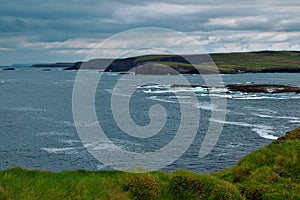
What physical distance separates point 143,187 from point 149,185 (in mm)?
203

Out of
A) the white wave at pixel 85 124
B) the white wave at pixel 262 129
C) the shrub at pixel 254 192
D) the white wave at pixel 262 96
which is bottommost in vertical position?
the white wave at pixel 262 129

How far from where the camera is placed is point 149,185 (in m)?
11.3

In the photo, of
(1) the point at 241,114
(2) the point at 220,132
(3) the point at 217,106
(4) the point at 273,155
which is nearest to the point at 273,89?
(3) the point at 217,106

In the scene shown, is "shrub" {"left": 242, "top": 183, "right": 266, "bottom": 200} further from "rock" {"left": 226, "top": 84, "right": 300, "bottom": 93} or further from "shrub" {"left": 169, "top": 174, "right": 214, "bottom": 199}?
"rock" {"left": 226, "top": 84, "right": 300, "bottom": 93}

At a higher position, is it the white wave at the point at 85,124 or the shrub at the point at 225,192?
the shrub at the point at 225,192

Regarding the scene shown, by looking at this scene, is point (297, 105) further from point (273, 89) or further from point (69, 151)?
point (69, 151)

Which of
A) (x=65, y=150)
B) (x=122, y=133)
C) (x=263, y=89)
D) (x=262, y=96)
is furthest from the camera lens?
(x=263, y=89)

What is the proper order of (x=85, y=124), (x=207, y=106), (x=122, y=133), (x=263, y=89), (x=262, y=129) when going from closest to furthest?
(x=122, y=133) → (x=262, y=129) → (x=85, y=124) → (x=207, y=106) → (x=263, y=89)

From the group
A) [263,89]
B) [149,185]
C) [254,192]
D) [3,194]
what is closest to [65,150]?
[149,185]

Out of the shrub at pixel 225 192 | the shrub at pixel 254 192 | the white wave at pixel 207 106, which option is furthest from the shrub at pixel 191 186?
the white wave at pixel 207 106

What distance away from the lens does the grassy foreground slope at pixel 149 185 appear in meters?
10.1

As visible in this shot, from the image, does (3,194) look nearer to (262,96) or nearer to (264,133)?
(264,133)

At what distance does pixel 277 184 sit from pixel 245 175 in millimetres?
1873

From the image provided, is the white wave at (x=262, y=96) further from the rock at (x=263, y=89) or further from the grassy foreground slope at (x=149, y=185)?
the grassy foreground slope at (x=149, y=185)
